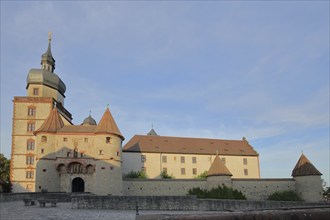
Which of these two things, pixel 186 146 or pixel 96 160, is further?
pixel 186 146

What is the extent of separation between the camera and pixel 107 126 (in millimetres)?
40562

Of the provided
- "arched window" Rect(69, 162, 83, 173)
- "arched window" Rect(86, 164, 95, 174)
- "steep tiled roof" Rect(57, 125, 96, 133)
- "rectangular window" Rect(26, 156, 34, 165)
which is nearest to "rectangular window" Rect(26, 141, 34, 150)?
"rectangular window" Rect(26, 156, 34, 165)

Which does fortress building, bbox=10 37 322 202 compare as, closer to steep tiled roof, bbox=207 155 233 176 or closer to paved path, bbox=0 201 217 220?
steep tiled roof, bbox=207 155 233 176

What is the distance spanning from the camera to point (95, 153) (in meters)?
39.4

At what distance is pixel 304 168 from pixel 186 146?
65.6ft

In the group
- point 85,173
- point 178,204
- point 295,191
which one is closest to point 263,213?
point 178,204

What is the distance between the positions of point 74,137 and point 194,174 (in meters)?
22.9

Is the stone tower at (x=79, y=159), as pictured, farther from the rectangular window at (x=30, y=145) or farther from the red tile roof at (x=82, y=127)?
the rectangular window at (x=30, y=145)

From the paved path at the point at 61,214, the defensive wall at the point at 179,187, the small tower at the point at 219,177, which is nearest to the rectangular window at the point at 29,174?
the defensive wall at the point at 179,187

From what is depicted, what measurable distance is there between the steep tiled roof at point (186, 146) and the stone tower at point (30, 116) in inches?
488

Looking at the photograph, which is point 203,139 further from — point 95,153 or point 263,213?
point 263,213

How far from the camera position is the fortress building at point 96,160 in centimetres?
3853

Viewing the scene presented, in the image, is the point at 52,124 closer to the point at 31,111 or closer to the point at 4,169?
the point at 31,111

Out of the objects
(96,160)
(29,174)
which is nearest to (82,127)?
(96,160)
